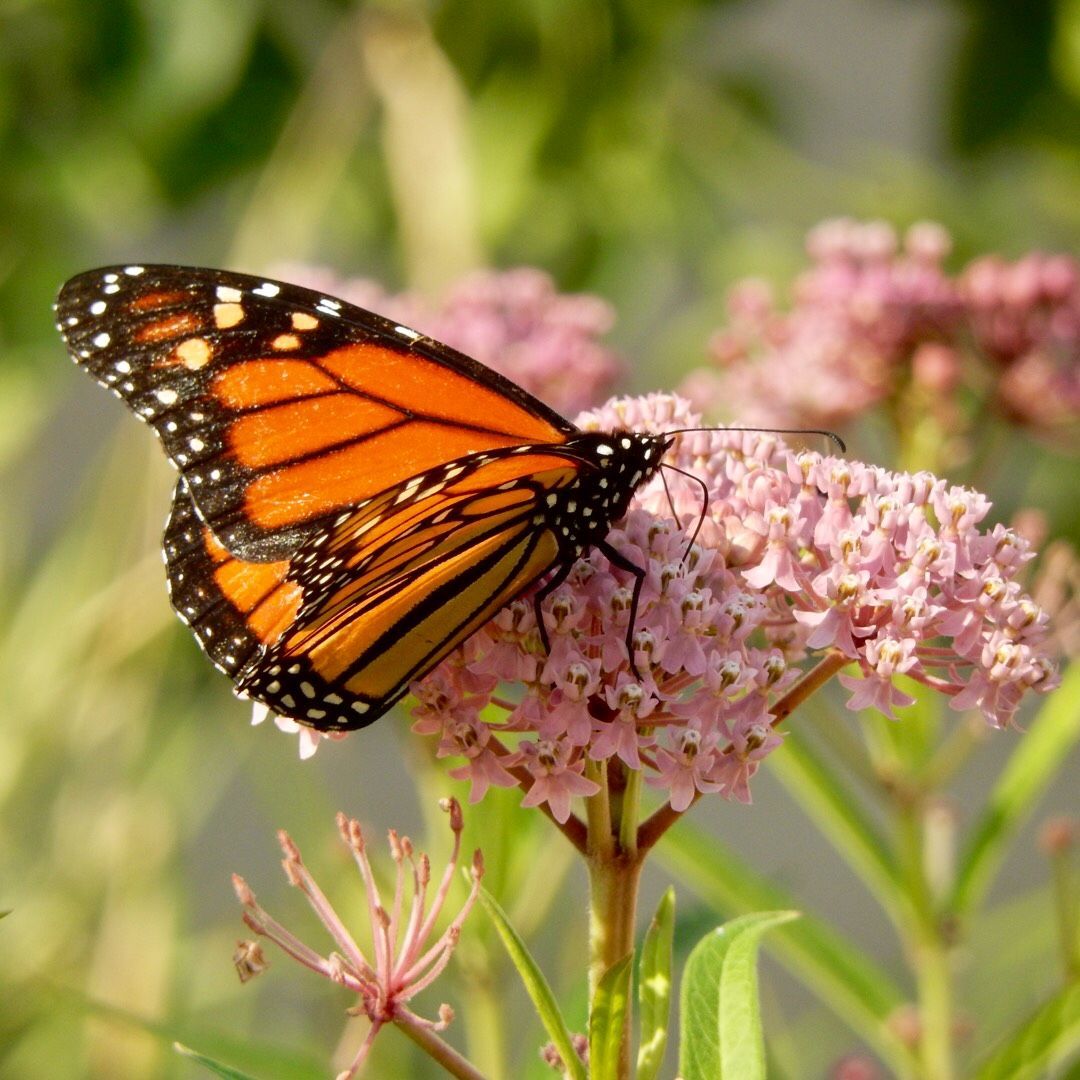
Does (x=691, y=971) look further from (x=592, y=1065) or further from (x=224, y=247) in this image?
(x=224, y=247)

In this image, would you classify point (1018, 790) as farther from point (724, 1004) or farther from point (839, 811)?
point (724, 1004)

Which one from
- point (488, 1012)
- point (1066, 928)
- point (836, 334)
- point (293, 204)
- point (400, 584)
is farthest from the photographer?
point (293, 204)

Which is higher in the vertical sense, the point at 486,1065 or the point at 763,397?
the point at 763,397

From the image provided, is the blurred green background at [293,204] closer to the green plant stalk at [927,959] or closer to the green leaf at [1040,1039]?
the green plant stalk at [927,959]

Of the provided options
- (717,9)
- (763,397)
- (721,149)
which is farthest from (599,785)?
(717,9)

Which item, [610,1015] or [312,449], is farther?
[312,449]

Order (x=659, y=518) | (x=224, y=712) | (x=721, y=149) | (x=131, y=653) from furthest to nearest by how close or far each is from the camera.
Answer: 1. (x=224, y=712)
2. (x=721, y=149)
3. (x=131, y=653)
4. (x=659, y=518)

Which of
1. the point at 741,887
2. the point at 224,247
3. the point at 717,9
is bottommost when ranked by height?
the point at 741,887

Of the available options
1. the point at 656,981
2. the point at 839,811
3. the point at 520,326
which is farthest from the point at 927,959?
the point at 520,326

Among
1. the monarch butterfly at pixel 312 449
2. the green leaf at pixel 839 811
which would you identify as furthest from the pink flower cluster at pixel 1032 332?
the monarch butterfly at pixel 312 449
